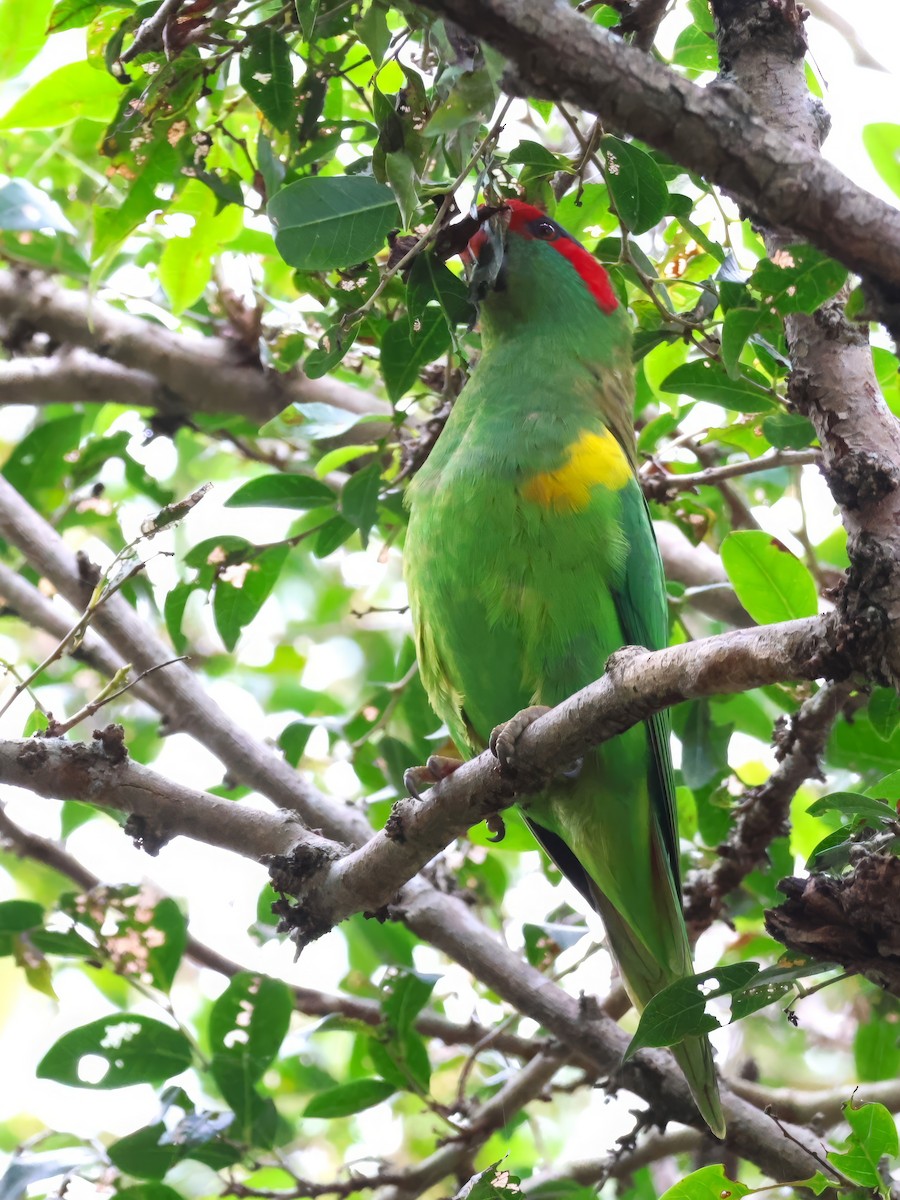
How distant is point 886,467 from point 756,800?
125cm

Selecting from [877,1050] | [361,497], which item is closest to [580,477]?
[361,497]

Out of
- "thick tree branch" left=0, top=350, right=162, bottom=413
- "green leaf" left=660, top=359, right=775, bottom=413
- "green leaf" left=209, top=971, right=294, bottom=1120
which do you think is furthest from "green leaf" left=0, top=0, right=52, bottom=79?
"green leaf" left=209, top=971, right=294, bottom=1120

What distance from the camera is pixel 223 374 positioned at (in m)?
3.72

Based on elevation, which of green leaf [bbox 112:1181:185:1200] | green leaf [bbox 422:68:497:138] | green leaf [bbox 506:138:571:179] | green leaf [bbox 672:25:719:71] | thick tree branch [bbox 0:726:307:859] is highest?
green leaf [bbox 672:25:719:71]

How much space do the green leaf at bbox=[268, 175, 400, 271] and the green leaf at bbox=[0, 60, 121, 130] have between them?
0.96 m

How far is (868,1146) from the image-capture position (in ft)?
6.38

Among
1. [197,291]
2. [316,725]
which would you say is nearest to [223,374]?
[197,291]

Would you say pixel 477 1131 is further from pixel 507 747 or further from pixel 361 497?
pixel 361 497

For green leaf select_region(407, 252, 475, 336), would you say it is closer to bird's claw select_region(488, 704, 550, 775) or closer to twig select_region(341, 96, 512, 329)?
twig select_region(341, 96, 512, 329)

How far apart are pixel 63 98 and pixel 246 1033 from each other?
2222 millimetres

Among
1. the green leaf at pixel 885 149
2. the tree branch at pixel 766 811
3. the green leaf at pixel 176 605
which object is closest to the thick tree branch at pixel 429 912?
the green leaf at pixel 176 605

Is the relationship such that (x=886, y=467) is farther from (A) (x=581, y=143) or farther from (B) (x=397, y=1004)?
(B) (x=397, y=1004)

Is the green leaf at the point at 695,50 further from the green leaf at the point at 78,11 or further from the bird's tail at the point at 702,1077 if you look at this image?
the bird's tail at the point at 702,1077

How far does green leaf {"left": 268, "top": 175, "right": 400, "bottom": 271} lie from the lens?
205 centimetres
